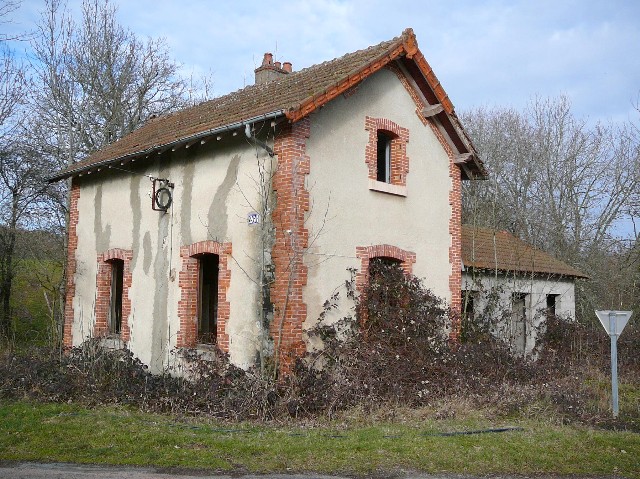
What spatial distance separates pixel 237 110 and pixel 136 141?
13.6 feet

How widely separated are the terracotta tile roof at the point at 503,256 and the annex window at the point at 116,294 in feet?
28.0

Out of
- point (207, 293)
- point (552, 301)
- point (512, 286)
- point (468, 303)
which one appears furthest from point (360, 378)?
point (552, 301)

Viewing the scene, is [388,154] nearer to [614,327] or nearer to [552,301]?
[614,327]

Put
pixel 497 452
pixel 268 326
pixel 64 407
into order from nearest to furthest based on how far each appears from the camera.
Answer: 1. pixel 497 452
2. pixel 64 407
3. pixel 268 326

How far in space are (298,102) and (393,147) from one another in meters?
3.44

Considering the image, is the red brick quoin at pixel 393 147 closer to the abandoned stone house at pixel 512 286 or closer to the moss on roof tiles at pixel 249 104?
the moss on roof tiles at pixel 249 104

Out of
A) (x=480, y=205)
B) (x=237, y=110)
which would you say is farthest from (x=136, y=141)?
(x=480, y=205)

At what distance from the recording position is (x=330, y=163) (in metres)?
12.2

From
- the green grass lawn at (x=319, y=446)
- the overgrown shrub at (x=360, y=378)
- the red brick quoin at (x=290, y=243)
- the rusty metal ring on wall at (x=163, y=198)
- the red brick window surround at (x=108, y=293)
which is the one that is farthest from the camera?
the red brick window surround at (x=108, y=293)

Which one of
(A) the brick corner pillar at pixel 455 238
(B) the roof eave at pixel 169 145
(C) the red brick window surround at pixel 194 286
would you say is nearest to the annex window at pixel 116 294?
(B) the roof eave at pixel 169 145

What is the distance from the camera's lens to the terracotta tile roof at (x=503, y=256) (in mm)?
17953

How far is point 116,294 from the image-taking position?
50.9 feet

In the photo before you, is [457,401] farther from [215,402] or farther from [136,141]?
[136,141]

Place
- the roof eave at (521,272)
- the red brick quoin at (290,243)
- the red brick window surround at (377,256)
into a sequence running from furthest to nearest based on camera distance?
the roof eave at (521,272)
the red brick window surround at (377,256)
the red brick quoin at (290,243)
